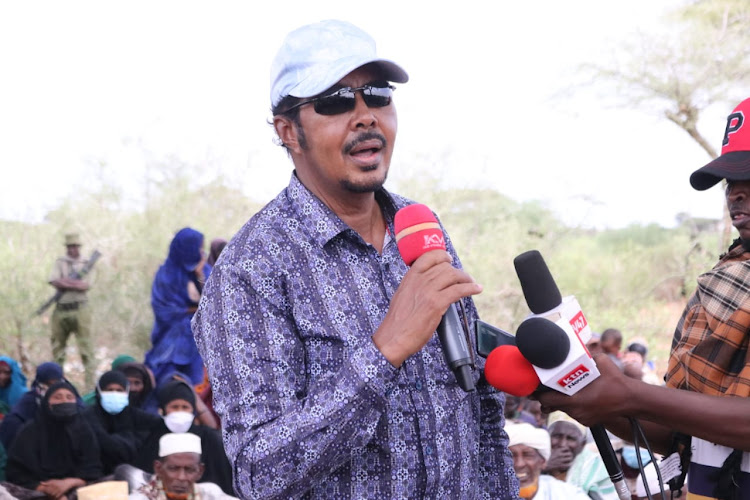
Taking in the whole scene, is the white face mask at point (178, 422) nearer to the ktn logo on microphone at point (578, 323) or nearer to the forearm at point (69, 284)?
the forearm at point (69, 284)

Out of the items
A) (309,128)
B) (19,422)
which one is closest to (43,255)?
(19,422)

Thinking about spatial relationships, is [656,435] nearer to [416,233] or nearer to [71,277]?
[416,233]

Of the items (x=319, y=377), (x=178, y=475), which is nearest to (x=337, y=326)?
(x=319, y=377)

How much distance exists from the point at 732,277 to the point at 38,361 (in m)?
10.6

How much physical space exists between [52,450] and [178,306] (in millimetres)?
2263

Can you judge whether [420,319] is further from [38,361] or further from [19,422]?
[38,361]

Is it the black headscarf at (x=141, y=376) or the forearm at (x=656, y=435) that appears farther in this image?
the black headscarf at (x=141, y=376)

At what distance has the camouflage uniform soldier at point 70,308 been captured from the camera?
1055 cm

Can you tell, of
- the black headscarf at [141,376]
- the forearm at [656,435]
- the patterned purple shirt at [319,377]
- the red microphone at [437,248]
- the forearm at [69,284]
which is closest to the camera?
the patterned purple shirt at [319,377]

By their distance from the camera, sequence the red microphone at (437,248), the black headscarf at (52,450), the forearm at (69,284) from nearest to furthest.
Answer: the red microphone at (437,248) → the black headscarf at (52,450) → the forearm at (69,284)

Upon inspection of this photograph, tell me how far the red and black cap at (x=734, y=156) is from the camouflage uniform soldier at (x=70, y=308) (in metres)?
9.17

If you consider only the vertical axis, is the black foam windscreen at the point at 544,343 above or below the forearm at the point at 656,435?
above

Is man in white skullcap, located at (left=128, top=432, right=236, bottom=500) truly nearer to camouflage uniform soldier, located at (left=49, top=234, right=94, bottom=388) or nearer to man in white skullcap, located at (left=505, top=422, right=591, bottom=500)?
man in white skullcap, located at (left=505, top=422, right=591, bottom=500)

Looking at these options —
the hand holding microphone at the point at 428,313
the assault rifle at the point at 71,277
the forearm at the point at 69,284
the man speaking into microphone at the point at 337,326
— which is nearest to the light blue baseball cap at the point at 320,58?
the man speaking into microphone at the point at 337,326
